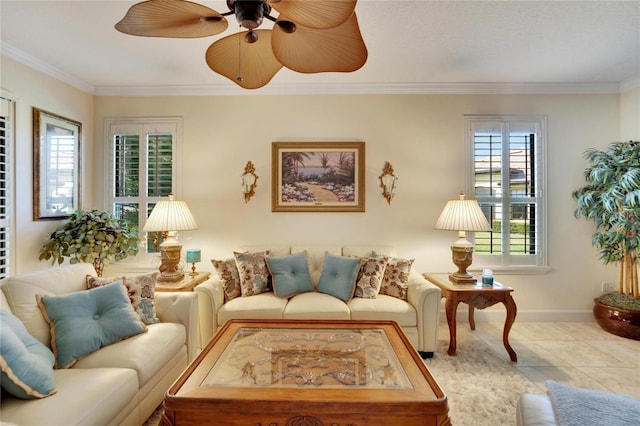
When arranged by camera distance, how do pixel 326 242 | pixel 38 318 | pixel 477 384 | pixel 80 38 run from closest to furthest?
pixel 38 318
pixel 477 384
pixel 80 38
pixel 326 242

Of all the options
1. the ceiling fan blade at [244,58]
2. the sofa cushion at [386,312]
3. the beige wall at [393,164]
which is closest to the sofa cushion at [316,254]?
the beige wall at [393,164]

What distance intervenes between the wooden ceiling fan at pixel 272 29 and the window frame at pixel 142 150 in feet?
7.53

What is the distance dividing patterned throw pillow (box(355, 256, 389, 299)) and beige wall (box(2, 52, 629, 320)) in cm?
63

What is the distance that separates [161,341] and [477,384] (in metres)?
2.28

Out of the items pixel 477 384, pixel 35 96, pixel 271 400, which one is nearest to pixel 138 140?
pixel 35 96

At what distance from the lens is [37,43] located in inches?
103

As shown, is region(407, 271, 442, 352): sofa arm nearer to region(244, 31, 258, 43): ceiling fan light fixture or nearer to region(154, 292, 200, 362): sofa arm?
region(154, 292, 200, 362): sofa arm

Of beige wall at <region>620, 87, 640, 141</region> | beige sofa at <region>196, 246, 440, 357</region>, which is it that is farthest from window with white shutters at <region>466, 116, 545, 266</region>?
beige sofa at <region>196, 246, 440, 357</region>

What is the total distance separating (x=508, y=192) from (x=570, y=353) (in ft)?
5.66

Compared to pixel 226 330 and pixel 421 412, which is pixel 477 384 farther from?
pixel 226 330

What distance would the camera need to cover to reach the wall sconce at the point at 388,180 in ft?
11.5

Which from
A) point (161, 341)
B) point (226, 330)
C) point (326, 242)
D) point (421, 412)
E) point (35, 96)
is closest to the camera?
point (421, 412)

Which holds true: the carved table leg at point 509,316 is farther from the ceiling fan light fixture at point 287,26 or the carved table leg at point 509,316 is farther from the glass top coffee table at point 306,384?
the ceiling fan light fixture at point 287,26

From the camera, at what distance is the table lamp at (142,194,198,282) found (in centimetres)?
288
